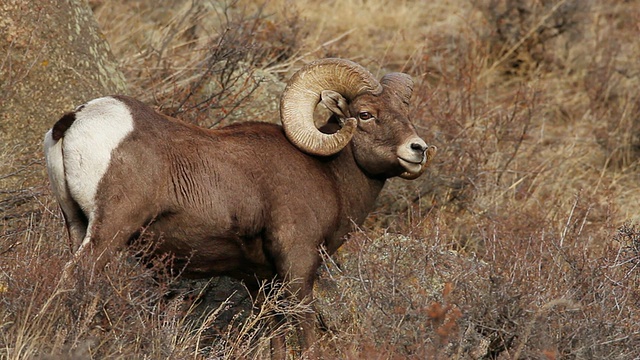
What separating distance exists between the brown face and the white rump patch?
189cm

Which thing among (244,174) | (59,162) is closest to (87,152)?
(59,162)

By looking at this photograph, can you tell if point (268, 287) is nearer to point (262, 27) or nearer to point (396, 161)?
point (396, 161)

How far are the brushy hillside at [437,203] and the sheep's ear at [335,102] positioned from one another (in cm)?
88

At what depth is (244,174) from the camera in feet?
21.0

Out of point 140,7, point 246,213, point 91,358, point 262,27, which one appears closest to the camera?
point 91,358

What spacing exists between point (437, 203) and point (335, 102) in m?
3.00

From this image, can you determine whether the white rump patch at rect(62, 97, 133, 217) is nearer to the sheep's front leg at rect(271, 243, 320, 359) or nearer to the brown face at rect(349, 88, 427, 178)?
the sheep's front leg at rect(271, 243, 320, 359)

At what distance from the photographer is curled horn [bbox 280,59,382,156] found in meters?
6.83

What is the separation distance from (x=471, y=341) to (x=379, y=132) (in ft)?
5.79

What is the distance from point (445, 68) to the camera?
12.5 m

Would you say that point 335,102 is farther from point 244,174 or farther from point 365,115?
point 244,174

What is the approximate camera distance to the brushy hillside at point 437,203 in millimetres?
5598

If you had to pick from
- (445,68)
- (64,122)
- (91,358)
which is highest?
(64,122)

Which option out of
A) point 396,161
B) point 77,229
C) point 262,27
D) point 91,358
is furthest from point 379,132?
point 262,27
